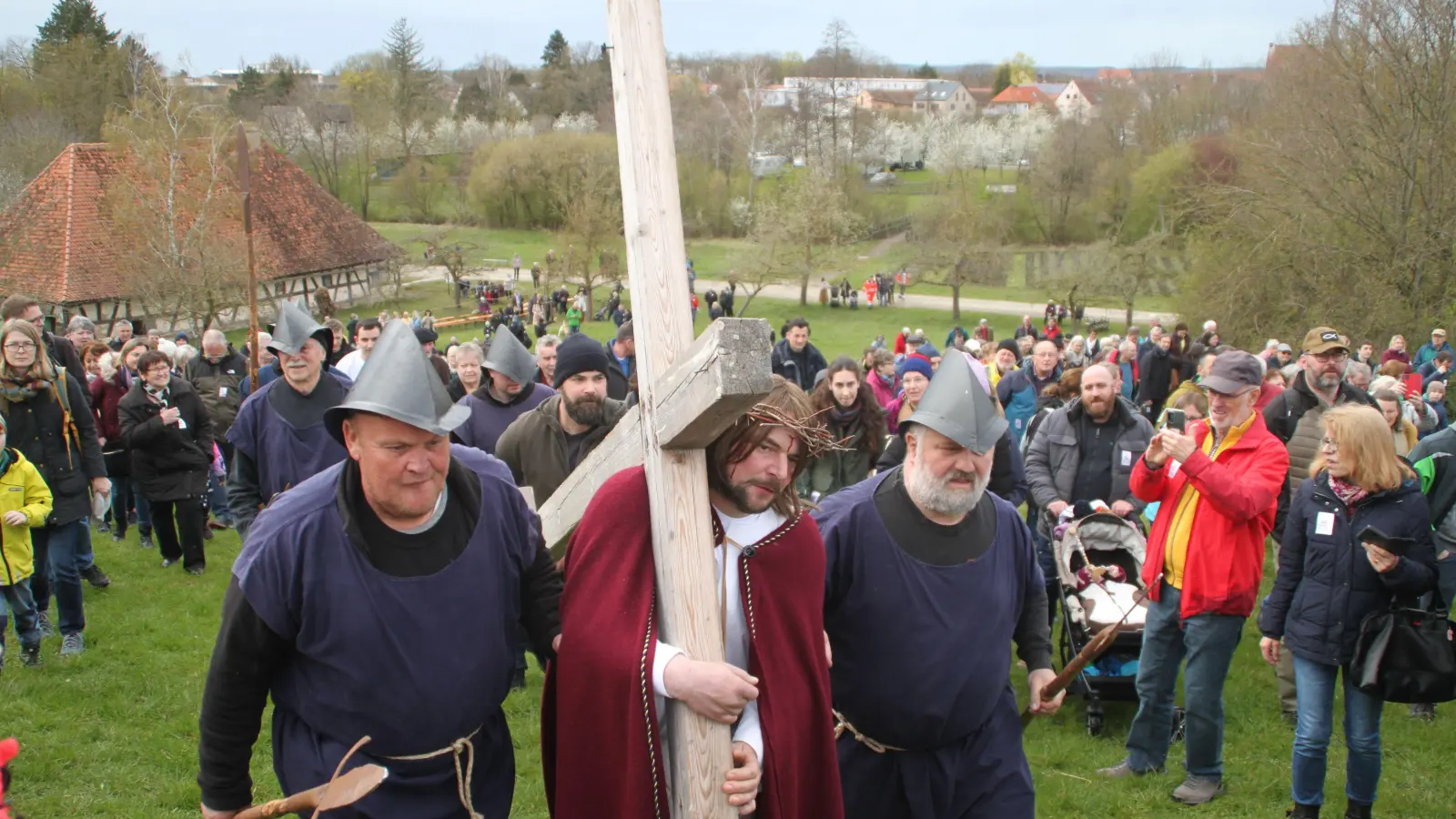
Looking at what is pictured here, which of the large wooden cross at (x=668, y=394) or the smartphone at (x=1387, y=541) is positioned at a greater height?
the large wooden cross at (x=668, y=394)

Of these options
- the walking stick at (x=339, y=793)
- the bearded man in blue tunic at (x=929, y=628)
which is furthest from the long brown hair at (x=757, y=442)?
the walking stick at (x=339, y=793)

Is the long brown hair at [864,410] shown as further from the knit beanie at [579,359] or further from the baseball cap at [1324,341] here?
the baseball cap at [1324,341]

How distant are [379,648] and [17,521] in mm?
4775

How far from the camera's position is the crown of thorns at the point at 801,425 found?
9.66ft

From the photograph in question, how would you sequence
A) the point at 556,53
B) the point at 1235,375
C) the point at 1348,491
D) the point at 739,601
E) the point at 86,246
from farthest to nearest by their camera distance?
1. the point at 556,53
2. the point at 86,246
3. the point at 1235,375
4. the point at 1348,491
5. the point at 739,601

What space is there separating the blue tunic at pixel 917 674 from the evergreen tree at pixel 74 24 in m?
55.8

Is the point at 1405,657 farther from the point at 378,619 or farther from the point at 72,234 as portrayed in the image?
the point at 72,234

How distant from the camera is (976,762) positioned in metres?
3.58

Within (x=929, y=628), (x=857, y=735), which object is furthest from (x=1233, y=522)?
(x=857, y=735)

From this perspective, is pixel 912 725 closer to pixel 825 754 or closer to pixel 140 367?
pixel 825 754

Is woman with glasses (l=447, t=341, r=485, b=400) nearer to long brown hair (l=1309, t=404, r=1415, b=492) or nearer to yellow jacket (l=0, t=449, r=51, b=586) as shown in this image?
yellow jacket (l=0, t=449, r=51, b=586)

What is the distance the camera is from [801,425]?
9.89 feet

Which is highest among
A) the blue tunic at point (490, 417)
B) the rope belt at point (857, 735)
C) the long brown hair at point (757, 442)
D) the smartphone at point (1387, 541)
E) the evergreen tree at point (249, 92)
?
the evergreen tree at point (249, 92)

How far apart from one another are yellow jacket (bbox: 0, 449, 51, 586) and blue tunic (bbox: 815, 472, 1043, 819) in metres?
5.24
